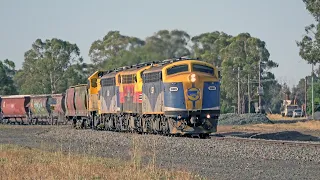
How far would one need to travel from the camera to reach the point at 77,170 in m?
16.5

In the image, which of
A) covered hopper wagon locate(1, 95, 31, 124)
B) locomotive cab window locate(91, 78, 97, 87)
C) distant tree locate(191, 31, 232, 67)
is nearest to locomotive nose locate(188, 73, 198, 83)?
locomotive cab window locate(91, 78, 97, 87)

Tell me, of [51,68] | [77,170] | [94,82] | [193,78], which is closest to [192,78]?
[193,78]

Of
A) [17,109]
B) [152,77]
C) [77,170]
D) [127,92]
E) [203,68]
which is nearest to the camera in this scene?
[77,170]

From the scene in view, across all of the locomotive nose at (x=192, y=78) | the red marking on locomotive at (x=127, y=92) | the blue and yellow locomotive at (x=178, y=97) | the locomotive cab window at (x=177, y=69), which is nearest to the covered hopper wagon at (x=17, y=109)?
the red marking on locomotive at (x=127, y=92)

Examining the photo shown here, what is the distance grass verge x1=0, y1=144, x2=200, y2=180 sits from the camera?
51.4 ft

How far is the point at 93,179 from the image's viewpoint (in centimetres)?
1547

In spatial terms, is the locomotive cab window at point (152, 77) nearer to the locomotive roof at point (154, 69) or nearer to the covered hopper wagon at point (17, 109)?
the locomotive roof at point (154, 69)

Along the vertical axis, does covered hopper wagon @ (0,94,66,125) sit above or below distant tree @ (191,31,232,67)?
below

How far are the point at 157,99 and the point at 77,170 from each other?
1593cm

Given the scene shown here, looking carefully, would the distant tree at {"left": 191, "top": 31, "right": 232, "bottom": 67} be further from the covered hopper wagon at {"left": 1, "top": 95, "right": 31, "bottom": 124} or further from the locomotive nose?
the locomotive nose

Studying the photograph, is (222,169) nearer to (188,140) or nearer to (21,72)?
(188,140)

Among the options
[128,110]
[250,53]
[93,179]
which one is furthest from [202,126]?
[250,53]

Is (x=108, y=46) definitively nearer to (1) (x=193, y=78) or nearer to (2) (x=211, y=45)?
(2) (x=211, y=45)

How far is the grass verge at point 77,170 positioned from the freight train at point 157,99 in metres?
11.0
